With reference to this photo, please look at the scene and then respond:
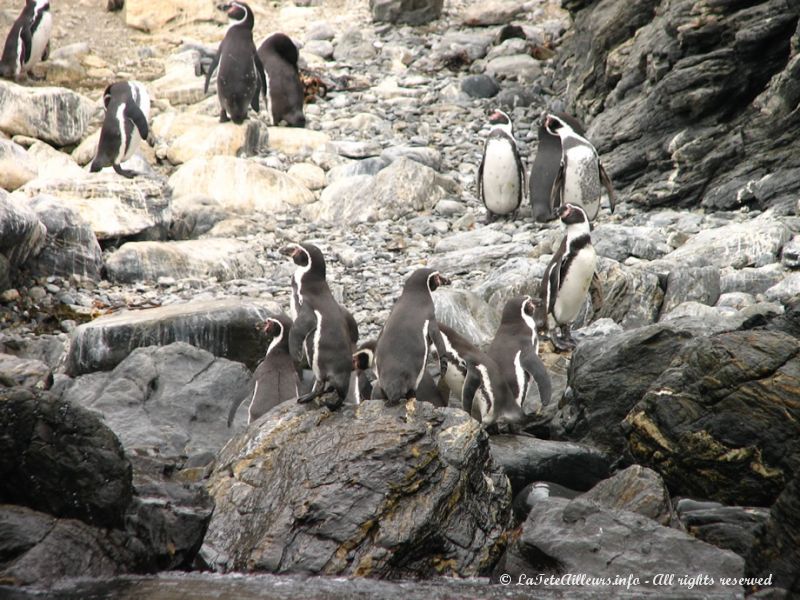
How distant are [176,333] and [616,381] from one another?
4.25m

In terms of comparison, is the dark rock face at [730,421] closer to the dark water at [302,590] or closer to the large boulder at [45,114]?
the dark water at [302,590]

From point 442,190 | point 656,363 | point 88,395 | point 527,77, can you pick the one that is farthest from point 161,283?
point 527,77

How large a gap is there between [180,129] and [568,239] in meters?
8.68

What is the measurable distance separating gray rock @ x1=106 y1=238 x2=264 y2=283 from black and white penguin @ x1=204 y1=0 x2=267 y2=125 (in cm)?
449

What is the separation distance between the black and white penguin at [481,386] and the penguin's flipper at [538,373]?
210 millimetres

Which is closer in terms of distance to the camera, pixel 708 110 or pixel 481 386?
pixel 481 386

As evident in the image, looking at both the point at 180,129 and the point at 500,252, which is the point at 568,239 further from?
the point at 180,129

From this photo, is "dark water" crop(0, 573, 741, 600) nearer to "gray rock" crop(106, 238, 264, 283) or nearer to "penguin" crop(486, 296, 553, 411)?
"penguin" crop(486, 296, 553, 411)

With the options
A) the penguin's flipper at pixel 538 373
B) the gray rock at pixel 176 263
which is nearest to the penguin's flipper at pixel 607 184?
the gray rock at pixel 176 263

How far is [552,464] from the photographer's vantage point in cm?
675

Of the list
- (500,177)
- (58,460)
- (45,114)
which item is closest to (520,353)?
(58,460)

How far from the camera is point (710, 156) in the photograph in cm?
1262

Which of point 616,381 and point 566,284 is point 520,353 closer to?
point 616,381

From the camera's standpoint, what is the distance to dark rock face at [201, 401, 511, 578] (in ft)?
17.6
